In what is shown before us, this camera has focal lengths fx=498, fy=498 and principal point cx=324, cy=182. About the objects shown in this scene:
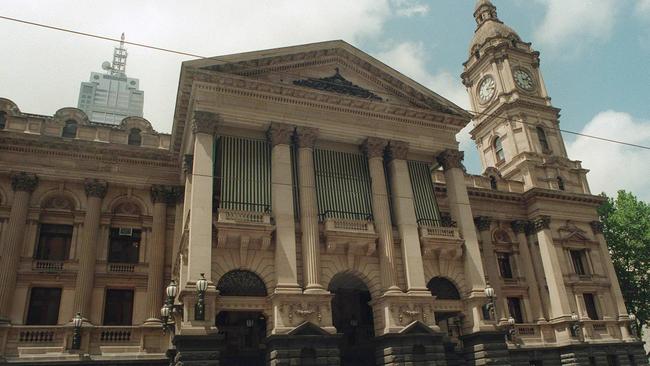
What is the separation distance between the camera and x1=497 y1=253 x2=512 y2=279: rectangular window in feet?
126

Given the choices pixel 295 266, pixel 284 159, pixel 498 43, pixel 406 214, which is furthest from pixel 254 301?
pixel 498 43

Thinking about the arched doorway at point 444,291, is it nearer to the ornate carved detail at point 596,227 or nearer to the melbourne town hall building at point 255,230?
the melbourne town hall building at point 255,230

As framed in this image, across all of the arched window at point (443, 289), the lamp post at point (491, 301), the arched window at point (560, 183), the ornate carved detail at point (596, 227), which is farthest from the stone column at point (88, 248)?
the ornate carved detail at point (596, 227)

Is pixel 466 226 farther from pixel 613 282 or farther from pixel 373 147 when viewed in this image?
pixel 613 282

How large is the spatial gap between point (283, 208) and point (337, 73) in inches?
375

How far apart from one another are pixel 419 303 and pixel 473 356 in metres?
4.16

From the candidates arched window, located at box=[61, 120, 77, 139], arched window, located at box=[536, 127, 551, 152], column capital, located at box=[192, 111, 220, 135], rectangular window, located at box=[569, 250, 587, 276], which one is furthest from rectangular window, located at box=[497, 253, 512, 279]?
arched window, located at box=[61, 120, 77, 139]

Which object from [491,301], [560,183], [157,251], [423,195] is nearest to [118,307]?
[157,251]

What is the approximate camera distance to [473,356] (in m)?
25.5

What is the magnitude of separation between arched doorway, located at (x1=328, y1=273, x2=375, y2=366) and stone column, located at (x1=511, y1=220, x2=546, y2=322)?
14658 mm

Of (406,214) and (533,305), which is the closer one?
(406,214)

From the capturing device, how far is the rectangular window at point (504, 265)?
3850 centimetres

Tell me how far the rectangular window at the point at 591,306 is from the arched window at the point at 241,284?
1066 inches

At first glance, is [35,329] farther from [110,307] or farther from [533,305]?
[533,305]
